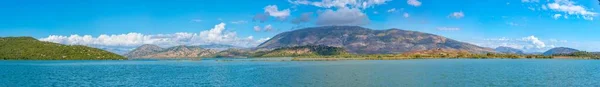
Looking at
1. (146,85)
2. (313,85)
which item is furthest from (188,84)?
(313,85)

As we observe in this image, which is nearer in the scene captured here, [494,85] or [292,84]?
[494,85]

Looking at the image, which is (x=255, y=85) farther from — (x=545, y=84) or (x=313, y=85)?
(x=545, y=84)


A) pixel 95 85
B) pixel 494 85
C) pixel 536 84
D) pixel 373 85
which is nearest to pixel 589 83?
pixel 536 84

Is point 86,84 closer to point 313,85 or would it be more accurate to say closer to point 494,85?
point 313,85

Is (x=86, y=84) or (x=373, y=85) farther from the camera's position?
(x=86, y=84)

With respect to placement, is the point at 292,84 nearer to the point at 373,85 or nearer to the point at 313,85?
the point at 313,85

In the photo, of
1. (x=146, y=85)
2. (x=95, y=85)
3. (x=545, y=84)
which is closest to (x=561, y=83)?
(x=545, y=84)

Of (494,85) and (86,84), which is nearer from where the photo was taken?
(494,85)
